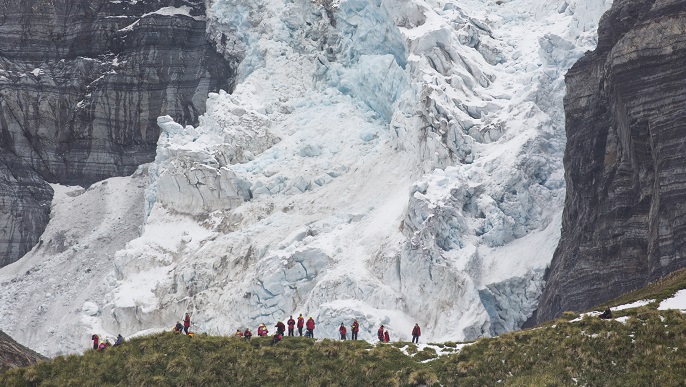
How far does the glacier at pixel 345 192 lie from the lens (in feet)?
256

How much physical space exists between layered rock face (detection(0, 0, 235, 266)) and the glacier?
24.1 ft

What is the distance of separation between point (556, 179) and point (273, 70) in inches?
1353

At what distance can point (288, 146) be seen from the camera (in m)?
97.8

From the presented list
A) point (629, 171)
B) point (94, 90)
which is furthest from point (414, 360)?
point (94, 90)

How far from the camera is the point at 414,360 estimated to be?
4838 cm

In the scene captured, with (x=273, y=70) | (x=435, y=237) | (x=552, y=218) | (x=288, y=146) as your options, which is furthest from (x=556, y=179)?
(x=273, y=70)

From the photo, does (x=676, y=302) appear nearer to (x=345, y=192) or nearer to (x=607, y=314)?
(x=607, y=314)

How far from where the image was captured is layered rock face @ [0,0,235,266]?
11919 centimetres

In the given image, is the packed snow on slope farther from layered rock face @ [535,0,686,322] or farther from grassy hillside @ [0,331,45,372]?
grassy hillside @ [0,331,45,372]

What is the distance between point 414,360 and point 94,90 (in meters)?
80.2

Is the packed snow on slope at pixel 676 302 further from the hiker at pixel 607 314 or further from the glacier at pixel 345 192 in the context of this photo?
the glacier at pixel 345 192

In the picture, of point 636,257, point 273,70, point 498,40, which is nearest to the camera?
→ point 636,257

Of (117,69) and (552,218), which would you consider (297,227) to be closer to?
(552,218)

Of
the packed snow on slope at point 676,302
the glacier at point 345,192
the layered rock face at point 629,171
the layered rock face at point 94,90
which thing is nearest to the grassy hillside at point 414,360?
the packed snow on slope at point 676,302
